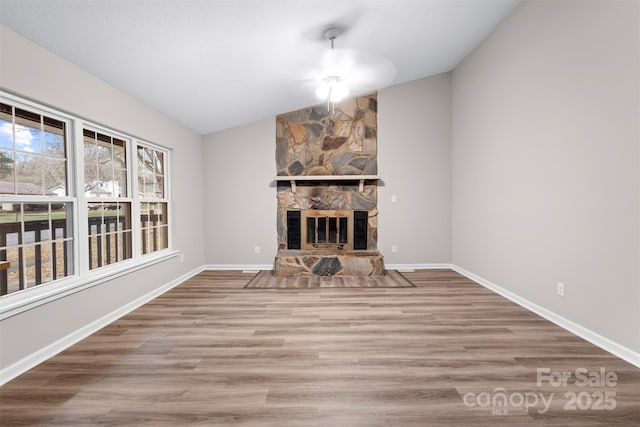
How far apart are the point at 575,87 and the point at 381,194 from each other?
2.89 meters

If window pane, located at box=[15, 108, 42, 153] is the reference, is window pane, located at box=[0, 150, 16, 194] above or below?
below

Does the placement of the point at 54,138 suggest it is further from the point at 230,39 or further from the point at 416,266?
the point at 416,266

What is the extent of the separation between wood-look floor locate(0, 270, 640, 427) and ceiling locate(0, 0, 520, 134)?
2.30 meters

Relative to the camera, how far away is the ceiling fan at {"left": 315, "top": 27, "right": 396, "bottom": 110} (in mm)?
3406

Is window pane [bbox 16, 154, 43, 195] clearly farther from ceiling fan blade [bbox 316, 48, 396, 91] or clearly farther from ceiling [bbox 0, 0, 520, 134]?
ceiling fan blade [bbox 316, 48, 396, 91]

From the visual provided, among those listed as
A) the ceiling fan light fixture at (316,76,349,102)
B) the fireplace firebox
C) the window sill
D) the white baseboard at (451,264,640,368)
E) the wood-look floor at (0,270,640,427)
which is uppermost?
the ceiling fan light fixture at (316,76,349,102)

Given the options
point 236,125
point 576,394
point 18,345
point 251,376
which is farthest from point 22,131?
point 576,394

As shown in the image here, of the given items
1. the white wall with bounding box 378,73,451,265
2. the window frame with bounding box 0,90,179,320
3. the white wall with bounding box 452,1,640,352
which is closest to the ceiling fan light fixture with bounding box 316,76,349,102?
the white wall with bounding box 378,73,451,265

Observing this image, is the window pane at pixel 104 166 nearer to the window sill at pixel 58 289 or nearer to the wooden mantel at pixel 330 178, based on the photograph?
the window sill at pixel 58 289

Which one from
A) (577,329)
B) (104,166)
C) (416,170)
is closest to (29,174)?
(104,166)

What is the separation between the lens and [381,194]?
199 inches

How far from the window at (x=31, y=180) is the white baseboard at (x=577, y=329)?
4.26 m

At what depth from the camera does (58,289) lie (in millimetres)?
2236

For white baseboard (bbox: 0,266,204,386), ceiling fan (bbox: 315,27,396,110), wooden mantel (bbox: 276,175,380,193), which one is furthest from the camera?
wooden mantel (bbox: 276,175,380,193)
